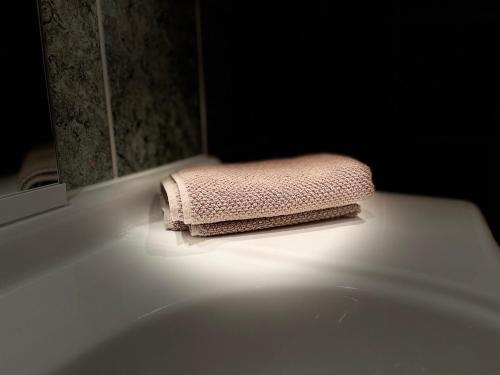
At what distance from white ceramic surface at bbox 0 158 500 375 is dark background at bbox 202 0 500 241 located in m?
0.21

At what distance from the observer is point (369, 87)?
0.73 meters

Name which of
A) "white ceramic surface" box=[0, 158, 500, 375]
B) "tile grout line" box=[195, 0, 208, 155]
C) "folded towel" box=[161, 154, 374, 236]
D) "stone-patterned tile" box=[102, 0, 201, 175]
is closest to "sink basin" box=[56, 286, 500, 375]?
"white ceramic surface" box=[0, 158, 500, 375]

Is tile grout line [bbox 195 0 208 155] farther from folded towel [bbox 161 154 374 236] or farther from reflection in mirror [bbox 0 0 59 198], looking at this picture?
reflection in mirror [bbox 0 0 59 198]

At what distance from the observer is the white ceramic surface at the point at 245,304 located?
0.36 metres

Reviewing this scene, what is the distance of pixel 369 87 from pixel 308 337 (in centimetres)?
49

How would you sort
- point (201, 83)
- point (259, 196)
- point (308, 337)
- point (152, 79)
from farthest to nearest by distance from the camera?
1. point (201, 83)
2. point (152, 79)
3. point (259, 196)
4. point (308, 337)

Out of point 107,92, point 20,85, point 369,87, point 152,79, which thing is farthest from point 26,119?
point 369,87

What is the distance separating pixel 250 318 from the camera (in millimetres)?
412

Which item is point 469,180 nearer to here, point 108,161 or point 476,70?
point 476,70

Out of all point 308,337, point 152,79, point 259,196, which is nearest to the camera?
point 308,337

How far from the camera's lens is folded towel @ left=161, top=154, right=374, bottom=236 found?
0.52 metres

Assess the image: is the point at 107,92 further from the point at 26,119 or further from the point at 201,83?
the point at 201,83

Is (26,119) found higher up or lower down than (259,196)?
higher up

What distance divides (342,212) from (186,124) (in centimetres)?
37
